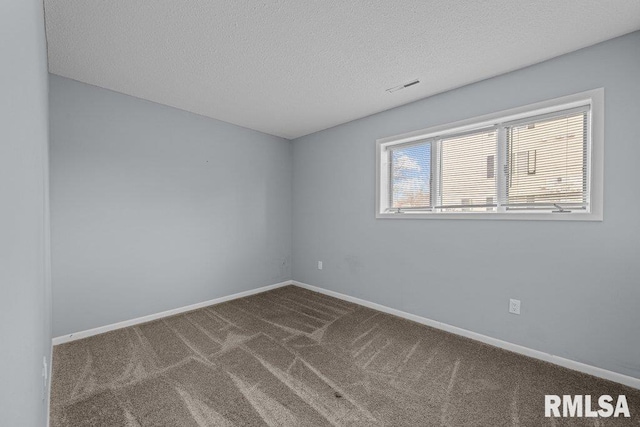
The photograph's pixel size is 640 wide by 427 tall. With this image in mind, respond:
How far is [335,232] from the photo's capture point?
3945 mm

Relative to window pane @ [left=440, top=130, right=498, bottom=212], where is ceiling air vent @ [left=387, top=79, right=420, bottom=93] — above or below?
above

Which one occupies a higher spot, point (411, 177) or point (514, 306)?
point (411, 177)

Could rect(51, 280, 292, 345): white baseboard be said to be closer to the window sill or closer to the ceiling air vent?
the window sill

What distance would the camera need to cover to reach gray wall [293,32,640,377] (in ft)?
6.36

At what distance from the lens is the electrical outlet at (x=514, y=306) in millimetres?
2379

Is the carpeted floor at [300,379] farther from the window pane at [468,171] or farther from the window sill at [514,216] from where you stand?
the window pane at [468,171]

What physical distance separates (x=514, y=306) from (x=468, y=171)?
1.37 metres

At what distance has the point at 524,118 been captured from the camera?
244 centimetres

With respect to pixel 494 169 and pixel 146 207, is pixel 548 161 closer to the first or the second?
pixel 494 169

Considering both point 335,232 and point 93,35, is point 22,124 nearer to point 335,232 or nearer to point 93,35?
point 93,35

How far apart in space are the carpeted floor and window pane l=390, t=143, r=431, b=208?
1.46 m

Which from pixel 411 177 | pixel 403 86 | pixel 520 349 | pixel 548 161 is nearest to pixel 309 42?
pixel 403 86

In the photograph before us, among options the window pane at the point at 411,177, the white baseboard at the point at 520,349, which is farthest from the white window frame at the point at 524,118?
the white baseboard at the point at 520,349

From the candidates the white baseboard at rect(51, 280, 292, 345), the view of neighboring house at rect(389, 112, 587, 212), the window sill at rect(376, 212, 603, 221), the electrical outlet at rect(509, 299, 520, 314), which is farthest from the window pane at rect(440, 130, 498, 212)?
the white baseboard at rect(51, 280, 292, 345)
